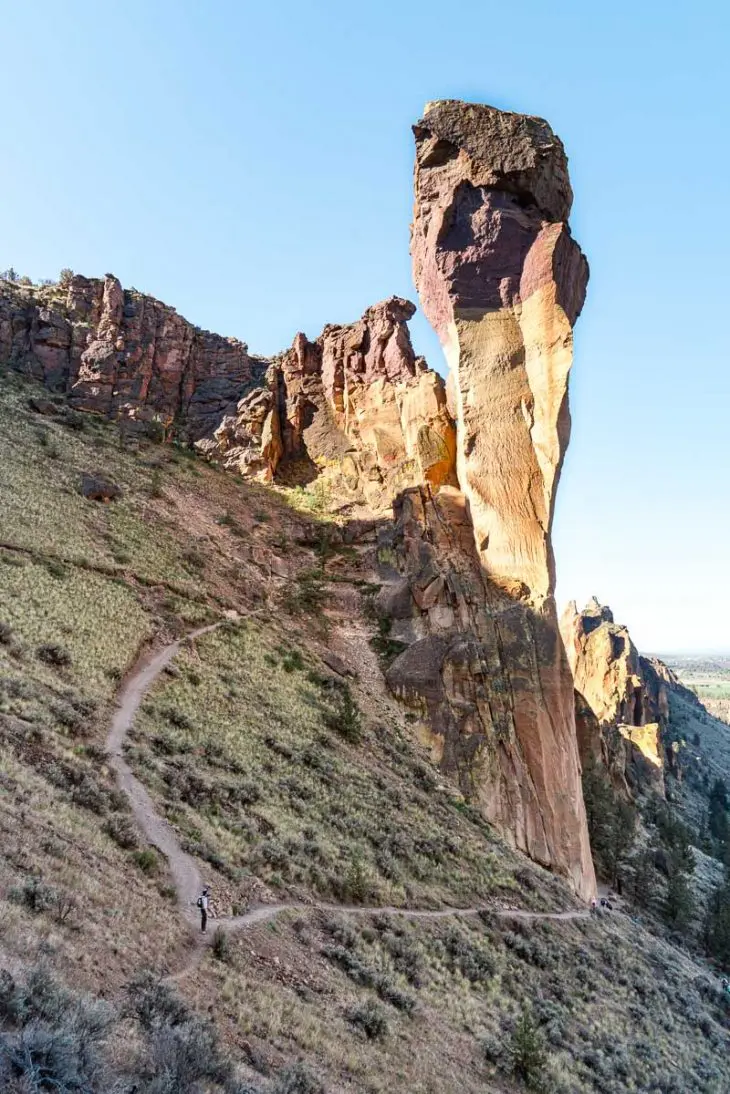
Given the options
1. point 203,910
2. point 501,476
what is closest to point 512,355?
point 501,476

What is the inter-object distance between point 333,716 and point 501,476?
53.0ft

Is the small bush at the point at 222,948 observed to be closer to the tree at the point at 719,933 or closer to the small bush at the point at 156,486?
the small bush at the point at 156,486

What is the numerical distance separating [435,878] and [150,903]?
11.7 m

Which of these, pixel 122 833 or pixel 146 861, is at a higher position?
pixel 122 833

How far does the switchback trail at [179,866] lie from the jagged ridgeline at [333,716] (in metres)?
0.11

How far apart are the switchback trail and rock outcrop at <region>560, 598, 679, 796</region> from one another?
130 ft

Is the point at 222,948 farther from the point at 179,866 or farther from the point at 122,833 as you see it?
the point at 122,833

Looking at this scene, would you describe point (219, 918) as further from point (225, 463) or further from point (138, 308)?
point (138, 308)

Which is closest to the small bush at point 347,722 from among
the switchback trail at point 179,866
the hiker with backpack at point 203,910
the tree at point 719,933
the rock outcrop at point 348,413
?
the switchback trail at point 179,866

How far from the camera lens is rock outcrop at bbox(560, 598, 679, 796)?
2417 inches

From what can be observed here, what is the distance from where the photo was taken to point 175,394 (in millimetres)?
53188

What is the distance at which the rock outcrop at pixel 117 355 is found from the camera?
4956 centimetres

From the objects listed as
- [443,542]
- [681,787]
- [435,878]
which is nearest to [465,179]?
[443,542]

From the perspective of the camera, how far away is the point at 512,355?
118 feet
